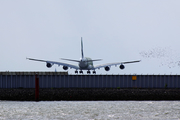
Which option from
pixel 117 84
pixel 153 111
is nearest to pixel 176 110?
pixel 153 111

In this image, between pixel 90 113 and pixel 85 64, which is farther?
pixel 85 64

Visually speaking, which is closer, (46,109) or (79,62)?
(46,109)

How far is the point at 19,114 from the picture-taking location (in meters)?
26.2

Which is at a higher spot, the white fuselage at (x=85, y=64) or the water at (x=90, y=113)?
the white fuselage at (x=85, y=64)

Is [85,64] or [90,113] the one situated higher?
[85,64]

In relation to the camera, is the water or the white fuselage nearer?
the water

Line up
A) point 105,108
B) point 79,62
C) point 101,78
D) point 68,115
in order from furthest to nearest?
point 79,62 < point 101,78 < point 105,108 < point 68,115

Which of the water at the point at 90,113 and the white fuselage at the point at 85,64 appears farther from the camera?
the white fuselage at the point at 85,64

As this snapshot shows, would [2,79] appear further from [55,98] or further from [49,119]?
[49,119]

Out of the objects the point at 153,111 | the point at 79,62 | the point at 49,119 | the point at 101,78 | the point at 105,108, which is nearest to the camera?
the point at 49,119

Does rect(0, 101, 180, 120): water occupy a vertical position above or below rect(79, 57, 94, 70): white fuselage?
below

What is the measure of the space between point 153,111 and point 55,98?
13.6 meters

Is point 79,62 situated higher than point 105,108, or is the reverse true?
point 79,62

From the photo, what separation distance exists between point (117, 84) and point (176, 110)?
21848 millimetres
